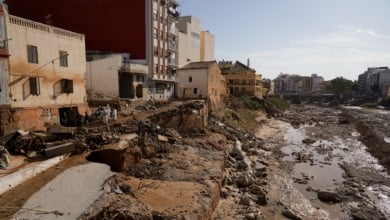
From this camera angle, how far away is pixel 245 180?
18.0m

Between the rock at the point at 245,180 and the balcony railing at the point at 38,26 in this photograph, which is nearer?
the balcony railing at the point at 38,26

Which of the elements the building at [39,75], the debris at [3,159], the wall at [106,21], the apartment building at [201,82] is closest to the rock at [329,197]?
the debris at [3,159]

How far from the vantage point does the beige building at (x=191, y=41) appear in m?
47.4

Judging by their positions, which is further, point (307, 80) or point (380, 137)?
point (307, 80)

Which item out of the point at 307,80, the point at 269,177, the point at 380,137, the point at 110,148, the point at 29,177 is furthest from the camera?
the point at 307,80

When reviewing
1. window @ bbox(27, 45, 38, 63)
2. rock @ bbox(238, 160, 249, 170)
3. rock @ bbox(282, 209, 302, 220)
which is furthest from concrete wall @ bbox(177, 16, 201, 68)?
rock @ bbox(282, 209, 302, 220)

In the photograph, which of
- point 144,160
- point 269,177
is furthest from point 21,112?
point 269,177

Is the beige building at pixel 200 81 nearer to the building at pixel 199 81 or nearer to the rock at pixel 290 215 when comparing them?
the building at pixel 199 81

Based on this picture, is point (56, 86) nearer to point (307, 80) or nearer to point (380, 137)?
point (380, 137)

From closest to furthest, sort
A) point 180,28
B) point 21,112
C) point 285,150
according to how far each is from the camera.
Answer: point 21,112 → point 285,150 → point 180,28

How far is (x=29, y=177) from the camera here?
1138 centimetres

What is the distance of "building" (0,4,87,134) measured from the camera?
15.2 m

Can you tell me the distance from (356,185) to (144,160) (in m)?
16.5

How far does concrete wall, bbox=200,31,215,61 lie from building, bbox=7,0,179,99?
2152 centimetres
